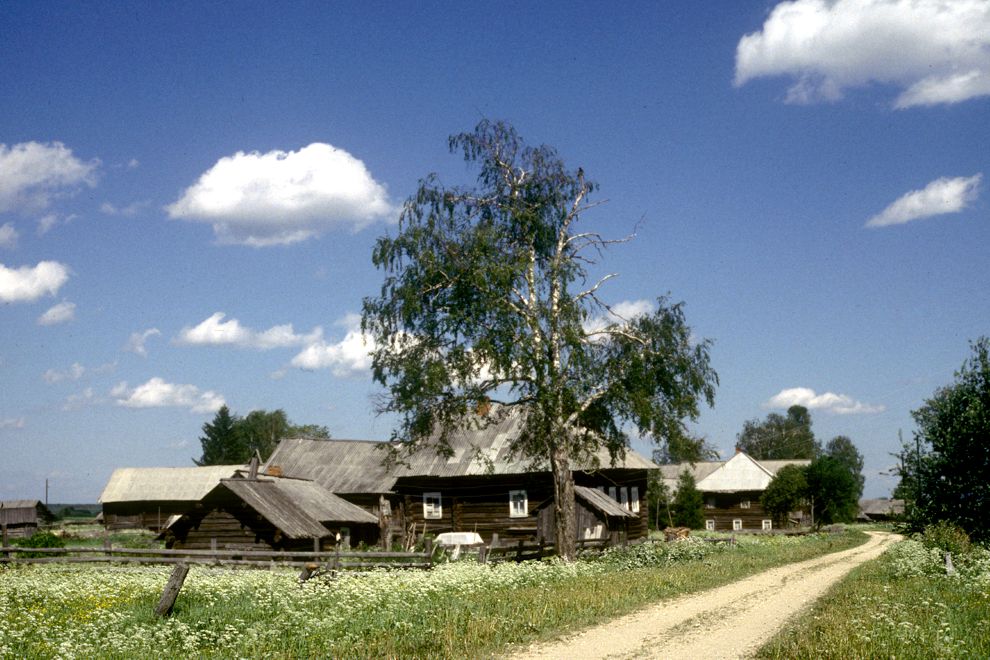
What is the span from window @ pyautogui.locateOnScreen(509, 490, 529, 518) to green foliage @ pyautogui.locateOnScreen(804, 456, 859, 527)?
31.8 meters

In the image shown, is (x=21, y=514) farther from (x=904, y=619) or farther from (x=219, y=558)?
(x=904, y=619)

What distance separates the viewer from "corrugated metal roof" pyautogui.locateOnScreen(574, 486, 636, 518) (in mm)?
40812

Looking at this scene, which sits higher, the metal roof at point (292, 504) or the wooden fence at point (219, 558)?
the metal roof at point (292, 504)

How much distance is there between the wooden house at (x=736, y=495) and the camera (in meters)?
76.6

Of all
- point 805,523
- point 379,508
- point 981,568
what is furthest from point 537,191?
point 805,523

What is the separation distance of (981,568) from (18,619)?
19.6 m

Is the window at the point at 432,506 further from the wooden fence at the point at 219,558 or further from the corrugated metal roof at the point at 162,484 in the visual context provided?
the corrugated metal roof at the point at 162,484

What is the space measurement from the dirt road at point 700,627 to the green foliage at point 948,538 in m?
2.80

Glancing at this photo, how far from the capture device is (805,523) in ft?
236

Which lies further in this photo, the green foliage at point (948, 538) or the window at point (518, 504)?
the window at point (518, 504)

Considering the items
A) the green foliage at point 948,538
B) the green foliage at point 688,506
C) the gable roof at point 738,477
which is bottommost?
the green foliage at point 688,506

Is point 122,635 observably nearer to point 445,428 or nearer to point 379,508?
point 445,428

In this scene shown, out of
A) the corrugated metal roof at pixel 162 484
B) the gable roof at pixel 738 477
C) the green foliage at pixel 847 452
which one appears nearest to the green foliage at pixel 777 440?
the green foliage at pixel 847 452

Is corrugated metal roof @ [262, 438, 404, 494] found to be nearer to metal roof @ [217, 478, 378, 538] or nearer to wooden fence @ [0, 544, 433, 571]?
metal roof @ [217, 478, 378, 538]
